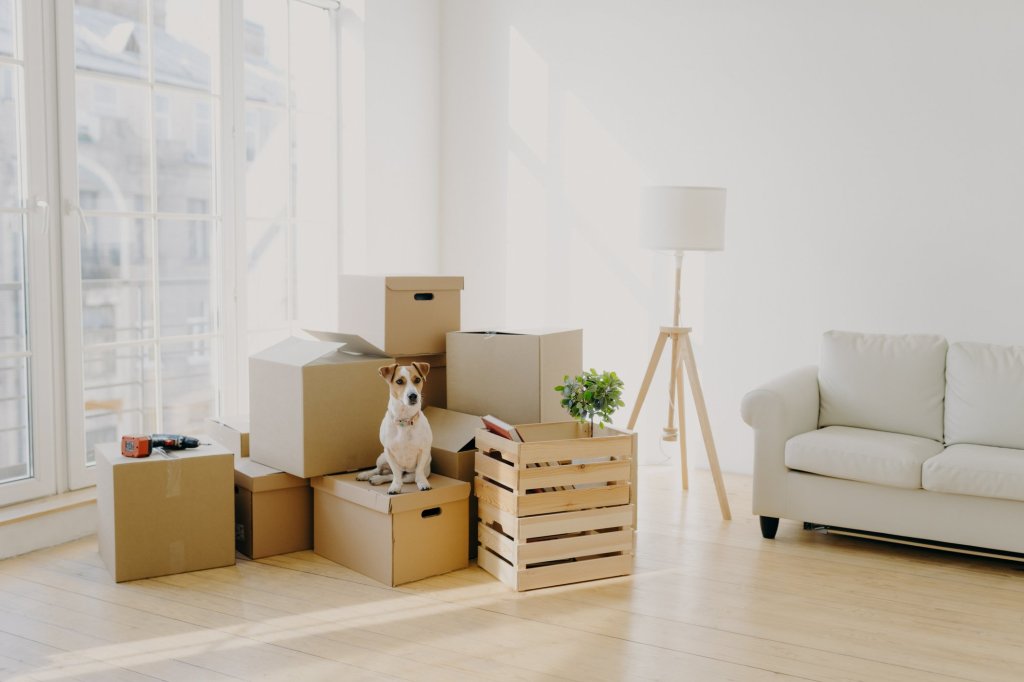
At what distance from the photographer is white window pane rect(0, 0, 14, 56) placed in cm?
345

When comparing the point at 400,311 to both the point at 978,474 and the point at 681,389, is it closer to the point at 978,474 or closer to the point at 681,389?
the point at 681,389

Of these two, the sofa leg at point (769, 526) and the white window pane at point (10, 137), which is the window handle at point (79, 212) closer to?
the white window pane at point (10, 137)

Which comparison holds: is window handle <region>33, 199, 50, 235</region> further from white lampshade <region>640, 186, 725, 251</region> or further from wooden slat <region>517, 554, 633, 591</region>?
white lampshade <region>640, 186, 725, 251</region>

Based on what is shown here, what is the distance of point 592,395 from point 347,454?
3.01 ft

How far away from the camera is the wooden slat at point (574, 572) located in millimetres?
3146

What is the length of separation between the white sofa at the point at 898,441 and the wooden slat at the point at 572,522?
0.73 m

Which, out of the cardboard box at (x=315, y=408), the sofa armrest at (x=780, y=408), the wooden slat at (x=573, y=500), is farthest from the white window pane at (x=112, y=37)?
the sofa armrest at (x=780, y=408)

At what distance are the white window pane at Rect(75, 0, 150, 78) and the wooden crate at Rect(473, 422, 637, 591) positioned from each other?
6.95 ft

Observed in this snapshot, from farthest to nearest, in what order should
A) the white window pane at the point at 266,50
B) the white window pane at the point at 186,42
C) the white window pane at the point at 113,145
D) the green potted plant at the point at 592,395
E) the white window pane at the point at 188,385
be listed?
the white window pane at the point at 266,50, the white window pane at the point at 188,385, the white window pane at the point at 186,42, the white window pane at the point at 113,145, the green potted plant at the point at 592,395

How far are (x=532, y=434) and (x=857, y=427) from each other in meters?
1.44

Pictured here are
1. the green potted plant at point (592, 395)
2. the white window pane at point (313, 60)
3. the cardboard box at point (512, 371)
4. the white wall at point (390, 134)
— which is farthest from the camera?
the white wall at point (390, 134)

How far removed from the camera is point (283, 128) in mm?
4719

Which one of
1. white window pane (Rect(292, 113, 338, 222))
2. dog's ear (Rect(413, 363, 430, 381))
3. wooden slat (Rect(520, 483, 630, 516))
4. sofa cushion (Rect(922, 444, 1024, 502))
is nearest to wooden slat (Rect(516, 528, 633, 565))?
wooden slat (Rect(520, 483, 630, 516))

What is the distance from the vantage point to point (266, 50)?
4.59 metres
